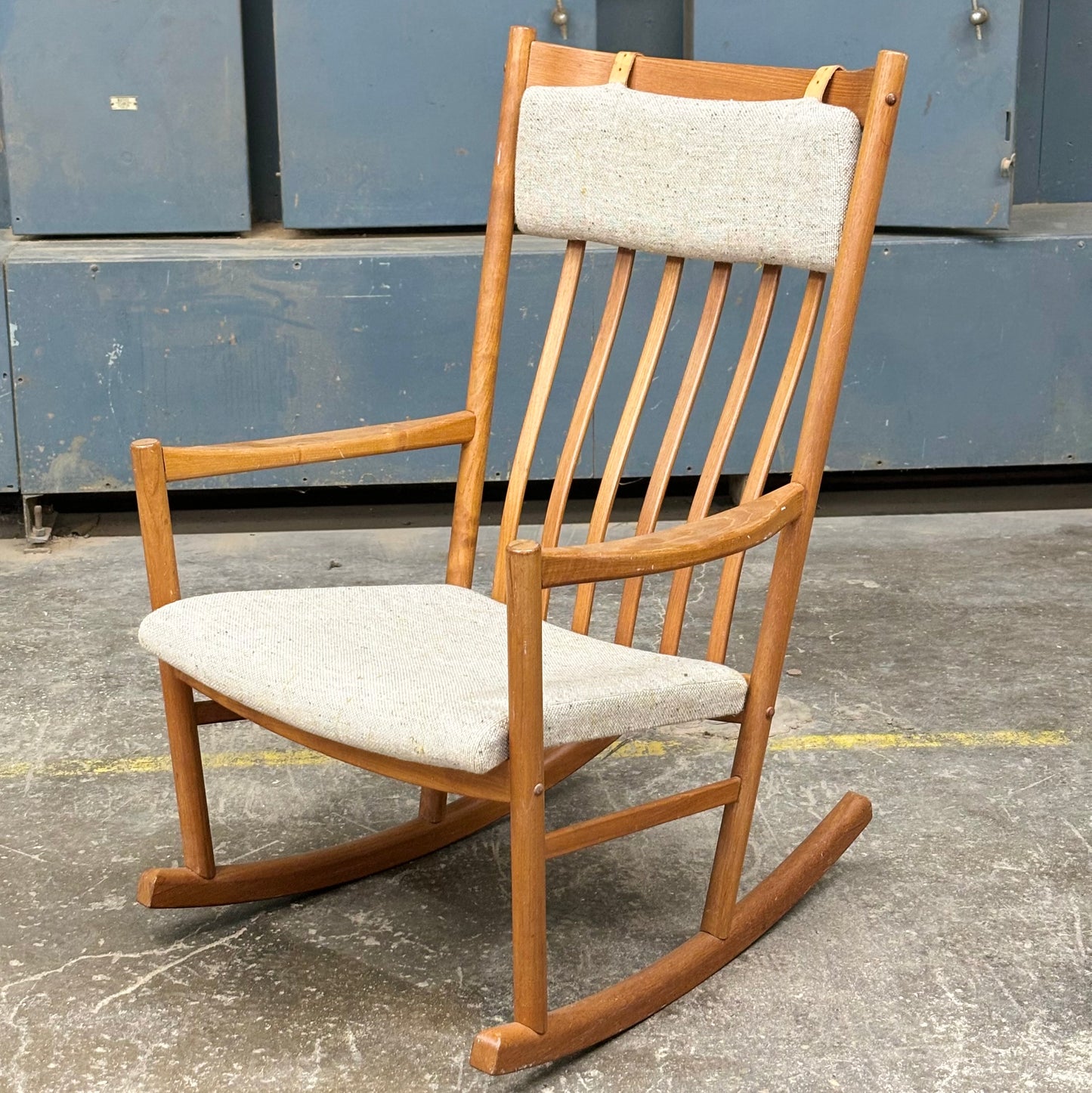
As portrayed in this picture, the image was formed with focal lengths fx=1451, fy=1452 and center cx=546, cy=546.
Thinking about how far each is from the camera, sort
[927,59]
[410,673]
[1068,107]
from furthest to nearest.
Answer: [1068,107] → [927,59] → [410,673]

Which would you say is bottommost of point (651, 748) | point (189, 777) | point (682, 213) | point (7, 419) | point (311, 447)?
Answer: point (651, 748)

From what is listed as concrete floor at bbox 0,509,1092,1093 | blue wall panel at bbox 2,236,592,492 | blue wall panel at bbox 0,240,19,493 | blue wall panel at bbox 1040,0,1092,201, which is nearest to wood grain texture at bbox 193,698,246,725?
concrete floor at bbox 0,509,1092,1093

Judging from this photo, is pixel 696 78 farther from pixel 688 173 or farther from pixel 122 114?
pixel 122 114

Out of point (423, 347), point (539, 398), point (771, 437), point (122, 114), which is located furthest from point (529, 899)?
point (122, 114)

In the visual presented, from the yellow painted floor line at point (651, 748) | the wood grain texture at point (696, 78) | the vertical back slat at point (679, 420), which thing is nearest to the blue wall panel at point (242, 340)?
the yellow painted floor line at point (651, 748)

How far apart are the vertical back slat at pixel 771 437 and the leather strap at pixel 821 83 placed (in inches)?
7.8

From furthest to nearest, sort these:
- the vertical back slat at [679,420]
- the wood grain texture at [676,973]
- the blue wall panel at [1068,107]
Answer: the blue wall panel at [1068,107] → the vertical back slat at [679,420] → the wood grain texture at [676,973]

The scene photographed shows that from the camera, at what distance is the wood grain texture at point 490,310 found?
186 cm

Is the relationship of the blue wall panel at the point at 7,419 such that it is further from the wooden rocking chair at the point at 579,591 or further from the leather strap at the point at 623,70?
the leather strap at the point at 623,70

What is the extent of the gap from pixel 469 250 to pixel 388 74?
0.41m

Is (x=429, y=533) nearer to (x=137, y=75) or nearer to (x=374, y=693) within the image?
(x=137, y=75)

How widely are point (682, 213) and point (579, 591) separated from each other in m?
0.48

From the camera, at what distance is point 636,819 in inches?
57.9

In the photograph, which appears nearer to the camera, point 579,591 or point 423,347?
point 579,591
